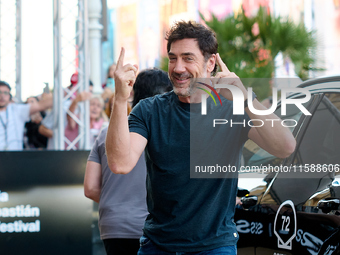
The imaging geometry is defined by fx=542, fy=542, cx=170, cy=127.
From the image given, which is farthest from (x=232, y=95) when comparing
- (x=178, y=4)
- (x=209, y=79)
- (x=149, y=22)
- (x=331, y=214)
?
(x=149, y=22)

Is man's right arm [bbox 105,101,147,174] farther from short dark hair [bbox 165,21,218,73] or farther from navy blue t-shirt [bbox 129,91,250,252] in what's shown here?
short dark hair [bbox 165,21,218,73]

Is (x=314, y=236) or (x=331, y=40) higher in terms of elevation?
(x=331, y=40)

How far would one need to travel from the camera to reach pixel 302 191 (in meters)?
2.94

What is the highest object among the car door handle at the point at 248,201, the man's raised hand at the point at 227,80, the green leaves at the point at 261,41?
the green leaves at the point at 261,41

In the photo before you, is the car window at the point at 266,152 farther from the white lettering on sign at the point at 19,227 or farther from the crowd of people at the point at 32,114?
the crowd of people at the point at 32,114

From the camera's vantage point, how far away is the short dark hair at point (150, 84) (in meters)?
3.41

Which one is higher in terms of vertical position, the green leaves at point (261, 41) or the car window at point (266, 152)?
the green leaves at point (261, 41)

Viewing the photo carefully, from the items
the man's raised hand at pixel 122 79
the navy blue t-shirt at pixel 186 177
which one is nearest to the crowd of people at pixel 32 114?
the navy blue t-shirt at pixel 186 177

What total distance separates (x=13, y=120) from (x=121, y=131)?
5.05 m

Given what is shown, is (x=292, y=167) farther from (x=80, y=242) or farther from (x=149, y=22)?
(x=149, y=22)

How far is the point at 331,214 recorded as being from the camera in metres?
2.64

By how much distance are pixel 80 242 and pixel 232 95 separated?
3.78 meters

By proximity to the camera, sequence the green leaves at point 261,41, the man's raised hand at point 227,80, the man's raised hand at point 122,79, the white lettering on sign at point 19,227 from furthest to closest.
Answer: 1. the green leaves at point 261,41
2. the white lettering on sign at point 19,227
3. the man's raised hand at point 227,80
4. the man's raised hand at point 122,79

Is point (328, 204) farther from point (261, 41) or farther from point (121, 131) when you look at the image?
point (261, 41)
